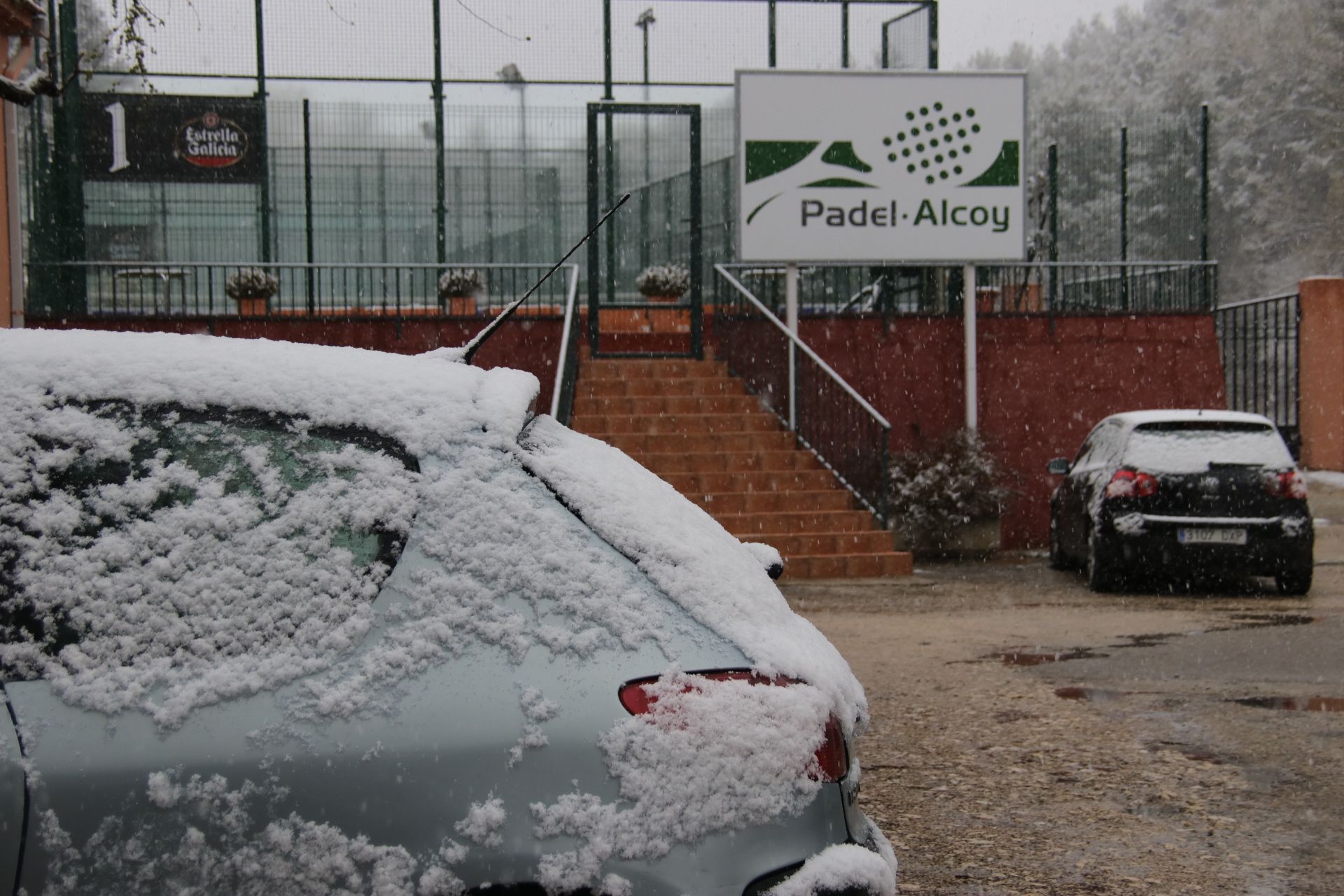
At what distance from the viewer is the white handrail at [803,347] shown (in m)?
12.5

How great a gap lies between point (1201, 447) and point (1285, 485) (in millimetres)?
639

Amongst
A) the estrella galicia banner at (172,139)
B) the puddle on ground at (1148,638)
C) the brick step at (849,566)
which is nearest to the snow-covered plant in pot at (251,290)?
the estrella galicia banner at (172,139)

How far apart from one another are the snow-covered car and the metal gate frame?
43.3 feet

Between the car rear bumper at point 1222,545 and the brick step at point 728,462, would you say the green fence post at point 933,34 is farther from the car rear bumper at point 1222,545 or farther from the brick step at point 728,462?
the car rear bumper at point 1222,545

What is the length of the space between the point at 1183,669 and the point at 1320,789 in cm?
231

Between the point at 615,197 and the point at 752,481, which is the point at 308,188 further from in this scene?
the point at 752,481

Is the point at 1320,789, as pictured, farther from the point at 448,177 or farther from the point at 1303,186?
the point at 1303,186

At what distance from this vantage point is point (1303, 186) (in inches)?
1932

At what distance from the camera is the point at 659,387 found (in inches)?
582

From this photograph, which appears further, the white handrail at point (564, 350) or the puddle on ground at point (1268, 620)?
the white handrail at point (564, 350)

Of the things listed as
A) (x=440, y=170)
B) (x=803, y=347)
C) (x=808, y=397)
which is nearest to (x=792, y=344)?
(x=803, y=347)

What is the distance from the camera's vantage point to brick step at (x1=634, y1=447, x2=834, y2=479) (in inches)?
518

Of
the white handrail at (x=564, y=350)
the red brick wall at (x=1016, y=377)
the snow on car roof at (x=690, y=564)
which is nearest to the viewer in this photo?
the snow on car roof at (x=690, y=564)

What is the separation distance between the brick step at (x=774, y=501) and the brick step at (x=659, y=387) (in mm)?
2178
